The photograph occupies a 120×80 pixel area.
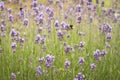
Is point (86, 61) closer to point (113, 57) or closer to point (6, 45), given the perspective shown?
point (113, 57)

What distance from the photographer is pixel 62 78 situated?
12.0 feet

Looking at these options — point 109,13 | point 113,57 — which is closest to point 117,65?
point 113,57

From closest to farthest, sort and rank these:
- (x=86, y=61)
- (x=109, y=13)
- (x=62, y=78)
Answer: (x=62, y=78), (x=86, y=61), (x=109, y=13)

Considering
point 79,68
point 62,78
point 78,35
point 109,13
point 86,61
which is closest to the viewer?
point 62,78

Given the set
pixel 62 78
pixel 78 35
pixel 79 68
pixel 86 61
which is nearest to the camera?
pixel 62 78

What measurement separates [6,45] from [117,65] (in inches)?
56.8

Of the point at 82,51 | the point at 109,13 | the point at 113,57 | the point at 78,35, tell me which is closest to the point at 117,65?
the point at 113,57

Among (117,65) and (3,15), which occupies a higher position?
(3,15)

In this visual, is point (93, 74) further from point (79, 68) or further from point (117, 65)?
point (117, 65)

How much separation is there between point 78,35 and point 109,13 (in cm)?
88

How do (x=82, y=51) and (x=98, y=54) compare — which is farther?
(x=82, y=51)

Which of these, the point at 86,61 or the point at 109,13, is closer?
the point at 86,61

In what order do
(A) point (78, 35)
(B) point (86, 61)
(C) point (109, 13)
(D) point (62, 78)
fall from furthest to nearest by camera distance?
(C) point (109, 13) → (A) point (78, 35) → (B) point (86, 61) → (D) point (62, 78)

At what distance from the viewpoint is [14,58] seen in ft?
13.3
